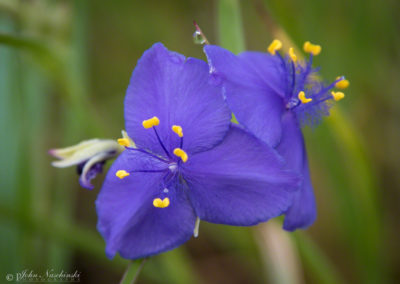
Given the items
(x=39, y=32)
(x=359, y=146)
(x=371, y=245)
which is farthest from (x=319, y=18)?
(x=39, y=32)

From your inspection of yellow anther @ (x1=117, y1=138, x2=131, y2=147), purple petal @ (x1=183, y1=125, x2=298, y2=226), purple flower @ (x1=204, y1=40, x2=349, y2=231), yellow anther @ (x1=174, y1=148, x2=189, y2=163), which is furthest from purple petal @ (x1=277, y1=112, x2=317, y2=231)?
yellow anther @ (x1=117, y1=138, x2=131, y2=147)

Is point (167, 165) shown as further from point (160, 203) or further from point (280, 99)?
point (280, 99)

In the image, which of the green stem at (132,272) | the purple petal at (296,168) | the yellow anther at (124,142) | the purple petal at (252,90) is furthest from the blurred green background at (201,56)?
the green stem at (132,272)

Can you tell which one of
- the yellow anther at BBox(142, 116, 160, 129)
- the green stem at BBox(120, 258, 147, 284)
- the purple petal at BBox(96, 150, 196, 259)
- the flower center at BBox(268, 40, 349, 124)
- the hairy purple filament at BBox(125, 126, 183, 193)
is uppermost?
the flower center at BBox(268, 40, 349, 124)

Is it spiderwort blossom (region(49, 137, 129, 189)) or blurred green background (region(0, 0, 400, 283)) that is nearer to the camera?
spiderwort blossom (region(49, 137, 129, 189))

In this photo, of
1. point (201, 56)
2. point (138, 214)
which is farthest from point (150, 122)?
point (201, 56)

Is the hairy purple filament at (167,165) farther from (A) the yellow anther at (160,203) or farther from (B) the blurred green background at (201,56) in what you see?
(B) the blurred green background at (201,56)

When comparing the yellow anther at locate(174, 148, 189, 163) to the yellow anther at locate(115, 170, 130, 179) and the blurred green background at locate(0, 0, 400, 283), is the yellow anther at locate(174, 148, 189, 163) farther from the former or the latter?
the blurred green background at locate(0, 0, 400, 283)
